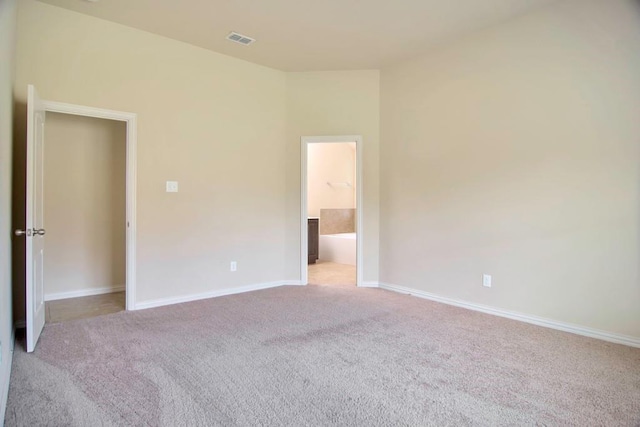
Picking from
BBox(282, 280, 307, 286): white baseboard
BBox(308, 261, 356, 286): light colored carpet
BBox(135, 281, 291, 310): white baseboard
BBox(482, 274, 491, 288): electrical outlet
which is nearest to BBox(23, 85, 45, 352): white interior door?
BBox(135, 281, 291, 310): white baseboard

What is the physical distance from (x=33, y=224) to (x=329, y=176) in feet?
18.7

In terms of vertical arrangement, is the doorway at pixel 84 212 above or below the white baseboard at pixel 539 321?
→ above

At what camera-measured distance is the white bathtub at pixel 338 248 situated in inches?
258

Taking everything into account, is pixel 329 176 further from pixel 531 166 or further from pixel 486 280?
pixel 531 166

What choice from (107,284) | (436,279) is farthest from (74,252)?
(436,279)

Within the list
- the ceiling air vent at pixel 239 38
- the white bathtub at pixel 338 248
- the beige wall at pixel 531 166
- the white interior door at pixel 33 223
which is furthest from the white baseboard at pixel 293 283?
the ceiling air vent at pixel 239 38

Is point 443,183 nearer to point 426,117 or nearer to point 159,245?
point 426,117

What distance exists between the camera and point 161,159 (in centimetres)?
373

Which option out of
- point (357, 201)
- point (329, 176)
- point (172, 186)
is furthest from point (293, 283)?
point (329, 176)

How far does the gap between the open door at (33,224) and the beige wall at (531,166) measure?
355 centimetres

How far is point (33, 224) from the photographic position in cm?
260

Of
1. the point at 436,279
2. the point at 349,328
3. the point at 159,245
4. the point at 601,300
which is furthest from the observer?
the point at 436,279

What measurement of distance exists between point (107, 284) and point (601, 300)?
16.5ft

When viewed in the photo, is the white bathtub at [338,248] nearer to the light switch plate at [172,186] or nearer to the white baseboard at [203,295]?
the white baseboard at [203,295]
